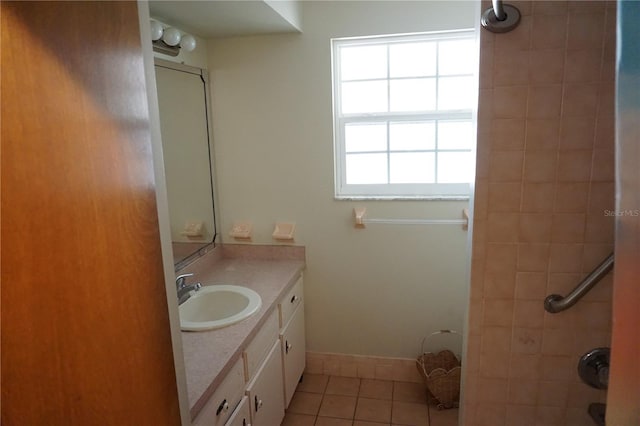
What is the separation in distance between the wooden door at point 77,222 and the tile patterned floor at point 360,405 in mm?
1653

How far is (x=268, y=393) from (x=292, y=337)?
434mm

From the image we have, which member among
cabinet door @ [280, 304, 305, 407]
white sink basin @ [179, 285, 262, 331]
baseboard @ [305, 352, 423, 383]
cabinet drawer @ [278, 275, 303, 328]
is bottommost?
baseboard @ [305, 352, 423, 383]

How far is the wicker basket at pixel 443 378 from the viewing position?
2.31 meters

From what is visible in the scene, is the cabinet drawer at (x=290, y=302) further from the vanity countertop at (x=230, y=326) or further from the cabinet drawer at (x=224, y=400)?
the cabinet drawer at (x=224, y=400)

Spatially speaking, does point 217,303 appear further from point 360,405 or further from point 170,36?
point 170,36

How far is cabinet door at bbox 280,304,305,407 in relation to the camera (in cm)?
222

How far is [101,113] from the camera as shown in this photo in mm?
715

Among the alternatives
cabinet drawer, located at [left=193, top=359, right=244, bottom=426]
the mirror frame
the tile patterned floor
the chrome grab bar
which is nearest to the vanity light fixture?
the mirror frame

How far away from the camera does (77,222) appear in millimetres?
683

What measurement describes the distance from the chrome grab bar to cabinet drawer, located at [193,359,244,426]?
1.13 m

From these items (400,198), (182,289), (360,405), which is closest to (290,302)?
(182,289)

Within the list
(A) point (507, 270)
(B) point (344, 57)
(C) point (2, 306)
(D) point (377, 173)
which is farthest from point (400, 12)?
(C) point (2, 306)

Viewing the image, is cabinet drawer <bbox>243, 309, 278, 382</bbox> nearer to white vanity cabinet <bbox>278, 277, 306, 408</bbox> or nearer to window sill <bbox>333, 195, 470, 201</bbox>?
white vanity cabinet <bbox>278, 277, 306, 408</bbox>

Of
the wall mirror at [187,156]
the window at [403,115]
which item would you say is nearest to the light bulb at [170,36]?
the wall mirror at [187,156]
